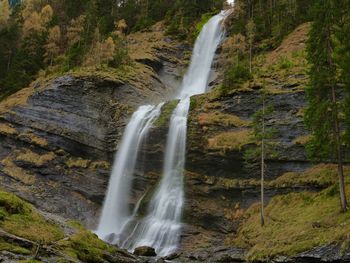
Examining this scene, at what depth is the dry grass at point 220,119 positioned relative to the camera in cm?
3669

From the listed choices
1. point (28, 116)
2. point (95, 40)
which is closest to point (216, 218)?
point (28, 116)

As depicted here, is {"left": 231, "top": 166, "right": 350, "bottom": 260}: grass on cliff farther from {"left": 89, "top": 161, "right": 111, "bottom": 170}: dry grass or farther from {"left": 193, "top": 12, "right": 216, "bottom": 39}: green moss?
{"left": 193, "top": 12, "right": 216, "bottom": 39}: green moss

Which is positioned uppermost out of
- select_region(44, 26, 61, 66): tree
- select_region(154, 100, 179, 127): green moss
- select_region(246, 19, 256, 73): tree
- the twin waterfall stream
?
select_region(44, 26, 61, 66): tree

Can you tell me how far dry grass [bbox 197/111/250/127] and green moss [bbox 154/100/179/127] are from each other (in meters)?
2.95

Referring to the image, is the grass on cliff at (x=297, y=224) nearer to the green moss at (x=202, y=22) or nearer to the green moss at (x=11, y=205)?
the green moss at (x=11, y=205)

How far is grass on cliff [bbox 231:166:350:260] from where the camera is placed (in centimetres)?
2155

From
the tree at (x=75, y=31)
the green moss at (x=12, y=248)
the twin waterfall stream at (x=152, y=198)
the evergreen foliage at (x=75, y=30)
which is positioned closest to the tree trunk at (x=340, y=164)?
the twin waterfall stream at (x=152, y=198)

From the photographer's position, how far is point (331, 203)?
26469mm

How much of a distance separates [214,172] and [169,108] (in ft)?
28.0

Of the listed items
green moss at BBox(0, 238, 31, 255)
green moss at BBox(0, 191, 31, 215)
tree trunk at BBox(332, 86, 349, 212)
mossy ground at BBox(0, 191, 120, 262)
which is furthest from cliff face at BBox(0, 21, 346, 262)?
green moss at BBox(0, 238, 31, 255)

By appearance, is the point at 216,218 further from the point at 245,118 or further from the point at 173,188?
the point at 245,118

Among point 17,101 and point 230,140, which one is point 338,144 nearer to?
point 230,140

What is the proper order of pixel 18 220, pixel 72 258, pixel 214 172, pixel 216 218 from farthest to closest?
1. pixel 214 172
2. pixel 216 218
3. pixel 18 220
4. pixel 72 258

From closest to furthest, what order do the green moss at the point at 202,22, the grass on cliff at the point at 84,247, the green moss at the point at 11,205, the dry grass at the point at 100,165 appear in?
the grass on cliff at the point at 84,247 → the green moss at the point at 11,205 → the dry grass at the point at 100,165 → the green moss at the point at 202,22
